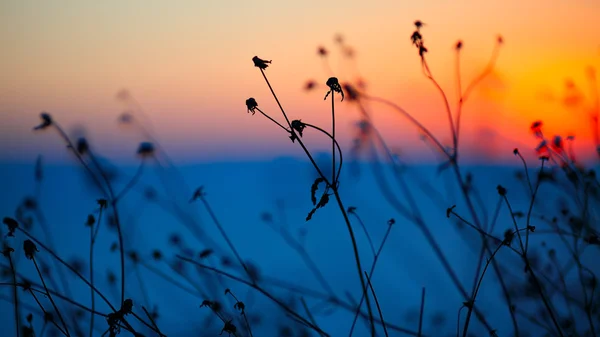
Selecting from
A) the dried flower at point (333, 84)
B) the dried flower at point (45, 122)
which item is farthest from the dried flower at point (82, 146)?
the dried flower at point (333, 84)

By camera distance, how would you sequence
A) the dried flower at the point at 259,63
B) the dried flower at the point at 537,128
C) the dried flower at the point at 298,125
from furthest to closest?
the dried flower at the point at 537,128 → the dried flower at the point at 259,63 → the dried flower at the point at 298,125

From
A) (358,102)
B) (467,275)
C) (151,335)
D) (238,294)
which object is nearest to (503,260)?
(467,275)

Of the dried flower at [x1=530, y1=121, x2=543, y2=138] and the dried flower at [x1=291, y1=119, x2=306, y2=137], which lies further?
the dried flower at [x1=530, y1=121, x2=543, y2=138]

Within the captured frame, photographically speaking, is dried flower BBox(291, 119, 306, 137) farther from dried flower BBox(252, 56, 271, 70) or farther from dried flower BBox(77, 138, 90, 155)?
dried flower BBox(77, 138, 90, 155)

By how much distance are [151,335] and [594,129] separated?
2.70 meters

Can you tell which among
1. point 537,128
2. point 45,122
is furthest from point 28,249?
point 537,128

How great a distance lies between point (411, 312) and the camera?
153 inches

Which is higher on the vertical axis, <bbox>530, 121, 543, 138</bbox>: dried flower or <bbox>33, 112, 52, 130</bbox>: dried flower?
<bbox>530, 121, 543, 138</bbox>: dried flower

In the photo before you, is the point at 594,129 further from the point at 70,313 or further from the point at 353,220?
the point at 70,313

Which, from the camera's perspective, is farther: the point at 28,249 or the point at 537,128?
the point at 537,128

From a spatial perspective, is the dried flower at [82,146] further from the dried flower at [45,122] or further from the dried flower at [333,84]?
the dried flower at [333,84]

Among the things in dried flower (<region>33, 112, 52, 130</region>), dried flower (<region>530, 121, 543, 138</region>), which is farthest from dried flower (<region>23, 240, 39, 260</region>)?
dried flower (<region>530, 121, 543, 138</region>)

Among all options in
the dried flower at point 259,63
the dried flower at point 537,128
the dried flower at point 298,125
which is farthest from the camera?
the dried flower at point 537,128

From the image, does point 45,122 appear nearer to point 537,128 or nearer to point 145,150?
point 145,150
